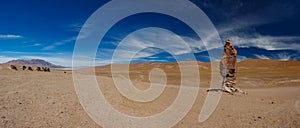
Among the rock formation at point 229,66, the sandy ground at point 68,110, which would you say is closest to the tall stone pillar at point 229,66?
the rock formation at point 229,66

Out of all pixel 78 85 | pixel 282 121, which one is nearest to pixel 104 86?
pixel 78 85

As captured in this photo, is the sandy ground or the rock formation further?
the rock formation

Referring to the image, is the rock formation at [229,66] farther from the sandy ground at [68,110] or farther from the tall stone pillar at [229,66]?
the sandy ground at [68,110]

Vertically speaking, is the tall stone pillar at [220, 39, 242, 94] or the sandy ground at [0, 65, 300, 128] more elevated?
the tall stone pillar at [220, 39, 242, 94]

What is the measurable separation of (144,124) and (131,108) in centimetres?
309

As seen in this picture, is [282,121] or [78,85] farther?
[78,85]

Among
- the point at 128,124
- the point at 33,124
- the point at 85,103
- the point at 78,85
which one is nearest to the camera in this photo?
the point at 33,124

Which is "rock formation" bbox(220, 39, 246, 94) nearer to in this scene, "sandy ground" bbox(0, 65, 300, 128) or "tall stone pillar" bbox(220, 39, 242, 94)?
"tall stone pillar" bbox(220, 39, 242, 94)

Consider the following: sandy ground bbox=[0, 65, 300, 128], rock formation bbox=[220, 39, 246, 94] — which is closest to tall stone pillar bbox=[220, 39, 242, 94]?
rock formation bbox=[220, 39, 246, 94]

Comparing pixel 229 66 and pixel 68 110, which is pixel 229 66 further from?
pixel 68 110

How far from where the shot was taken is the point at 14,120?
33.9ft

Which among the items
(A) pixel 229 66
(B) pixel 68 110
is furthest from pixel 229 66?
(B) pixel 68 110

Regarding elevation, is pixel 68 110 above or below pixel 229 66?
below

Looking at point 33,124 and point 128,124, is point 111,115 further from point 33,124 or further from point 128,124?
point 33,124
